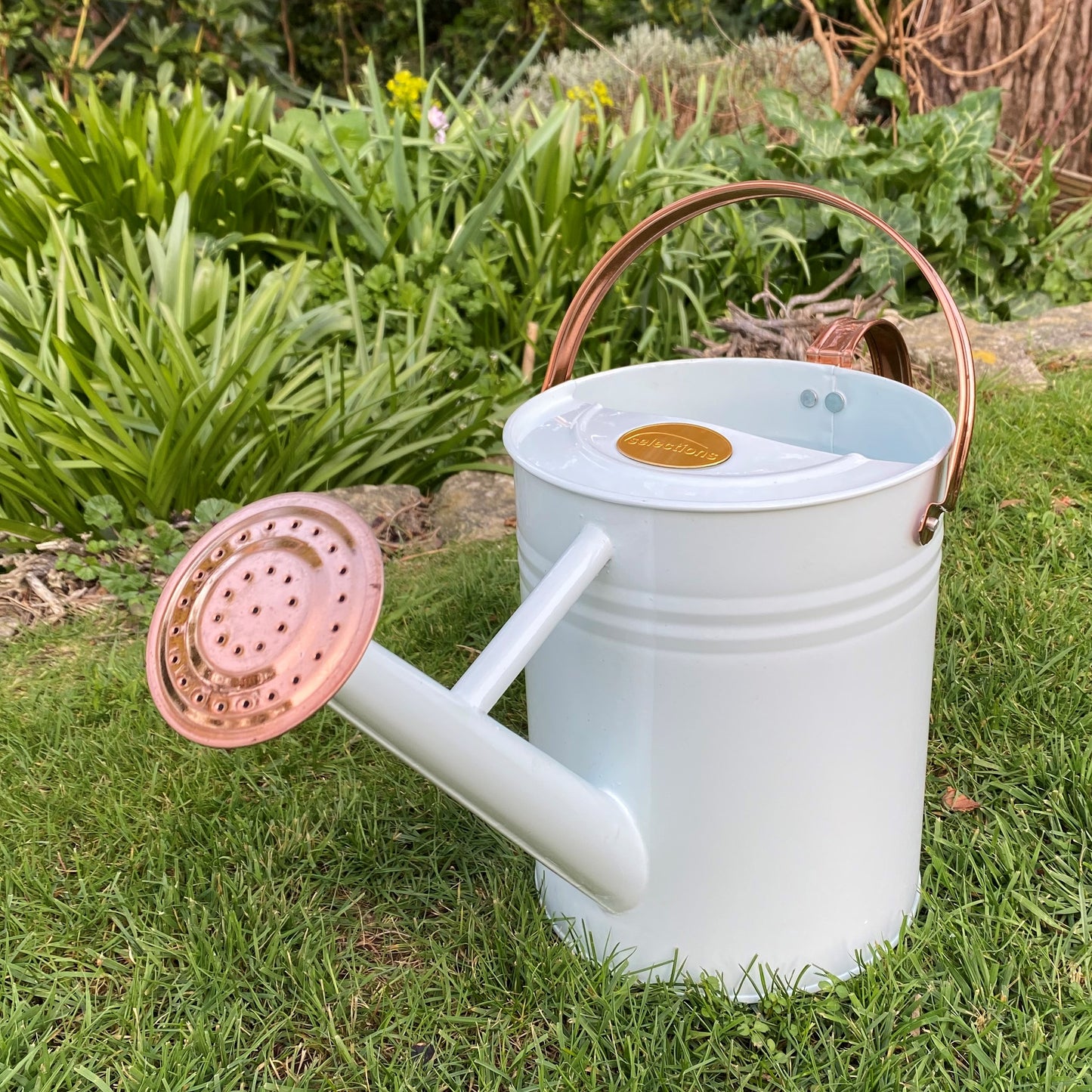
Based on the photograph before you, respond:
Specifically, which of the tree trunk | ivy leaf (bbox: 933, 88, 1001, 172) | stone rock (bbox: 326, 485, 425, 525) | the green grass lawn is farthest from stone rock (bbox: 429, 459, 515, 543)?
the tree trunk

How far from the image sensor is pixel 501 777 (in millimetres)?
1031

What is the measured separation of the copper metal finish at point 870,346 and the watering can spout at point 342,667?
1.58ft

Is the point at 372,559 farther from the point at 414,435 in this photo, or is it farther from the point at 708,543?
the point at 414,435

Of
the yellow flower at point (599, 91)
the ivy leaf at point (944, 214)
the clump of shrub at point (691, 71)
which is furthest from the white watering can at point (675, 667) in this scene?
the clump of shrub at point (691, 71)

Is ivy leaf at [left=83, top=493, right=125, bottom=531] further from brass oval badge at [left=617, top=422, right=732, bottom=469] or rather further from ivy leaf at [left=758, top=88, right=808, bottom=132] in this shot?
ivy leaf at [left=758, top=88, right=808, bottom=132]

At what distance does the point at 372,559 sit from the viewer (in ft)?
3.06

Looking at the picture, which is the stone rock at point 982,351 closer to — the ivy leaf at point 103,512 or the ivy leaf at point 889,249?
the ivy leaf at point 889,249

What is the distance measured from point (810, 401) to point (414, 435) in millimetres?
1507

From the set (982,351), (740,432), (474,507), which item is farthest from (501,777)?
(982,351)

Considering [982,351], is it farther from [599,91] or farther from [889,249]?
[599,91]

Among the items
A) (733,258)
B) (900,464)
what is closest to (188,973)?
(900,464)

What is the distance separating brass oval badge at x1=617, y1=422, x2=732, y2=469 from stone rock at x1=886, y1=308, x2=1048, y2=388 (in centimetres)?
187

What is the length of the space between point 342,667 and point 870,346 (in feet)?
3.28

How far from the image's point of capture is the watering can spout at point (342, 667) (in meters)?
0.90
